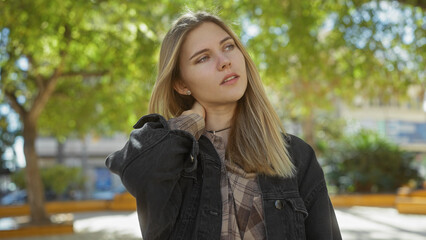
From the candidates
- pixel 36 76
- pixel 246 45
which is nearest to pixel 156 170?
pixel 246 45

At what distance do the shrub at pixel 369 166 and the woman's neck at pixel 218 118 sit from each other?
50.3ft

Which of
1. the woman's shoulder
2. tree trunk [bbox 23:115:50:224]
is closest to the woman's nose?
the woman's shoulder

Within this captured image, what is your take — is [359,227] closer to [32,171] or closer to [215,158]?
[32,171]

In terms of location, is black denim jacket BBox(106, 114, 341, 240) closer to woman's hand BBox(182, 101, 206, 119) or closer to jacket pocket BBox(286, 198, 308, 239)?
jacket pocket BBox(286, 198, 308, 239)

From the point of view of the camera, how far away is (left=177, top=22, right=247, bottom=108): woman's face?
2.07m

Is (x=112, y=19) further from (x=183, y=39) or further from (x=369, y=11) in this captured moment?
(x=183, y=39)

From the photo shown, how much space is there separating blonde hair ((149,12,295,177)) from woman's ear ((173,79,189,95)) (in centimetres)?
2

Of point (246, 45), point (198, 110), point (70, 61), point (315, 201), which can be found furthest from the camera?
point (70, 61)

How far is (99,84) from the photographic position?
1494cm

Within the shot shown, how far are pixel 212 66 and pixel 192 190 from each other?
1.84 feet

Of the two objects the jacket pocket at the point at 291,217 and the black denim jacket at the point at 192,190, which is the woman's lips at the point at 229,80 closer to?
the black denim jacket at the point at 192,190

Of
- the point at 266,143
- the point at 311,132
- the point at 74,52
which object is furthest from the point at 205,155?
the point at 311,132

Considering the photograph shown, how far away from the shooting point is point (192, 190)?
6.12ft

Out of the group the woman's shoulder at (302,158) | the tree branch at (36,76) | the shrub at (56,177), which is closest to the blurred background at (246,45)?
the tree branch at (36,76)
